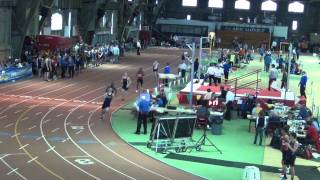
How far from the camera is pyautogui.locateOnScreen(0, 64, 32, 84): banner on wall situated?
35188 mm

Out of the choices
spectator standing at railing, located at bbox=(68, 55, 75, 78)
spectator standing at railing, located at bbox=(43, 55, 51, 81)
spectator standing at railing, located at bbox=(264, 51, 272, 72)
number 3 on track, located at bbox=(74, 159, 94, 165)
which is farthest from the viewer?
spectator standing at railing, located at bbox=(264, 51, 272, 72)

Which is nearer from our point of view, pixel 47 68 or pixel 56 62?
pixel 47 68

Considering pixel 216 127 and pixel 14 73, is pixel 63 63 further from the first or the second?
pixel 216 127

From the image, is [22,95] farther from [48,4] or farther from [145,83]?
[48,4]

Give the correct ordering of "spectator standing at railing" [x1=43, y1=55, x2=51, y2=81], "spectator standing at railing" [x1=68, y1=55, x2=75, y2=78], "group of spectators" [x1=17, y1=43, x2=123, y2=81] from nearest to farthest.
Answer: "spectator standing at railing" [x1=43, y1=55, x2=51, y2=81]
"group of spectators" [x1=17, y1=43, x2=123, y2=81]
"spectator standing at railing" [x1=68, y1=55, x2=75, y2=78]

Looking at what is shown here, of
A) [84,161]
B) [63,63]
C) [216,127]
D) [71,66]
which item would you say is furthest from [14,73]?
[84,161]

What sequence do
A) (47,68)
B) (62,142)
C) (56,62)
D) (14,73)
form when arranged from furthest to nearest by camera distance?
Answer: (56,62)
(47,68)
(14,73)
(62,142)

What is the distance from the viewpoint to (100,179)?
1617 centimetres

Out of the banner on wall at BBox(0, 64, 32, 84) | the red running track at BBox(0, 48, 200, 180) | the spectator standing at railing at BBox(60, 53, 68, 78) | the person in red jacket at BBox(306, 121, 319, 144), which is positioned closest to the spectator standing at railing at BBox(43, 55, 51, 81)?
the spectator standing at railing at BBox(60, 53, 68, 78)

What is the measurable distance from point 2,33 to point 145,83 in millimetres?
10919

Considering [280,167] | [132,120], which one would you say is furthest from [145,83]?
[280,167]

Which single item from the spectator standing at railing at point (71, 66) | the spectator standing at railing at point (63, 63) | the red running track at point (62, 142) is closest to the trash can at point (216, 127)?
the red running track at point (62, 142)

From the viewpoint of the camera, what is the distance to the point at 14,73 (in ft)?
119

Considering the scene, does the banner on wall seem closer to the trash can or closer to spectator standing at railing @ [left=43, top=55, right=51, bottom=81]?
spectator standing at railing @ [left=43, top=55, right=51, bottom=81]
